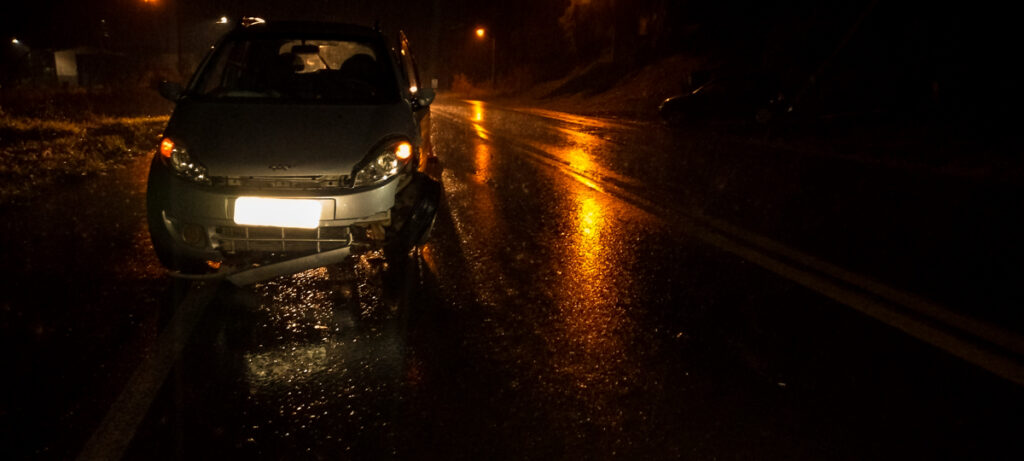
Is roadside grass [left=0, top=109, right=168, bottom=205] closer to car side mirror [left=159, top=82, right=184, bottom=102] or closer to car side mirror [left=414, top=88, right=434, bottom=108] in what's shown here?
car side mirror [left=159, top=82, right=184, bottom=102]

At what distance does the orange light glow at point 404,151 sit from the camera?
4398 mm

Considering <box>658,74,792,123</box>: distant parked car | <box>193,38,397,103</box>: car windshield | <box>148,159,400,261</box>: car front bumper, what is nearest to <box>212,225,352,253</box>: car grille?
<box>148,159,400,261</box>: car front bumper

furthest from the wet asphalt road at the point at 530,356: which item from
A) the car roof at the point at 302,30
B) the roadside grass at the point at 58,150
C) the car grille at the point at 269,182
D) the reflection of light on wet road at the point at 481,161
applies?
the reflection of light on wet road at the point at 481,161

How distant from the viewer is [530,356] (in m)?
3.49

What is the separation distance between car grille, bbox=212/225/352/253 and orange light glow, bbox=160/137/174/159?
0.57 meters

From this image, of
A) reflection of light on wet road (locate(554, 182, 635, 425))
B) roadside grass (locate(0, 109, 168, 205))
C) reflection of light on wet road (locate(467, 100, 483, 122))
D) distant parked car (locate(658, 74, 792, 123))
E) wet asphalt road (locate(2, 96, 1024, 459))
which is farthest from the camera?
reflection of light on wet road (locate(467, 100, 483, 122))

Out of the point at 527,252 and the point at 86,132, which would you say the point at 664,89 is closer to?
the point at 86,132

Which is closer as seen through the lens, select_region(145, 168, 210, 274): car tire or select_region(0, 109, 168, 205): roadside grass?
select_region(145, 168, 210, 274): car tire

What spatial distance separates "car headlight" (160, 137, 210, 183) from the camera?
4.14 m

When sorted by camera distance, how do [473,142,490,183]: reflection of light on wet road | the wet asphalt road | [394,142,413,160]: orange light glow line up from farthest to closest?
1. [473,142,490,183]: reflection of light on wet road
2. [394,142,413,160]: orange light glow
3. the wet asphalt road

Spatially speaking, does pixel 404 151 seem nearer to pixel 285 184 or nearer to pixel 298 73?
pixel 285 184

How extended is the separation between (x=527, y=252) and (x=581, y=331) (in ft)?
5.93

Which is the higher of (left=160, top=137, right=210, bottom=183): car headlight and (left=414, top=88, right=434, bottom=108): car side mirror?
(left=414, top=88, right=434, bottom=108): car side mirror

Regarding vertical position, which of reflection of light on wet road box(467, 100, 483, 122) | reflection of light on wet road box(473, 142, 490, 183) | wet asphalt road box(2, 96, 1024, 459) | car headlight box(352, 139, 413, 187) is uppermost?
car headlight box(352, 139, 413, 187)
